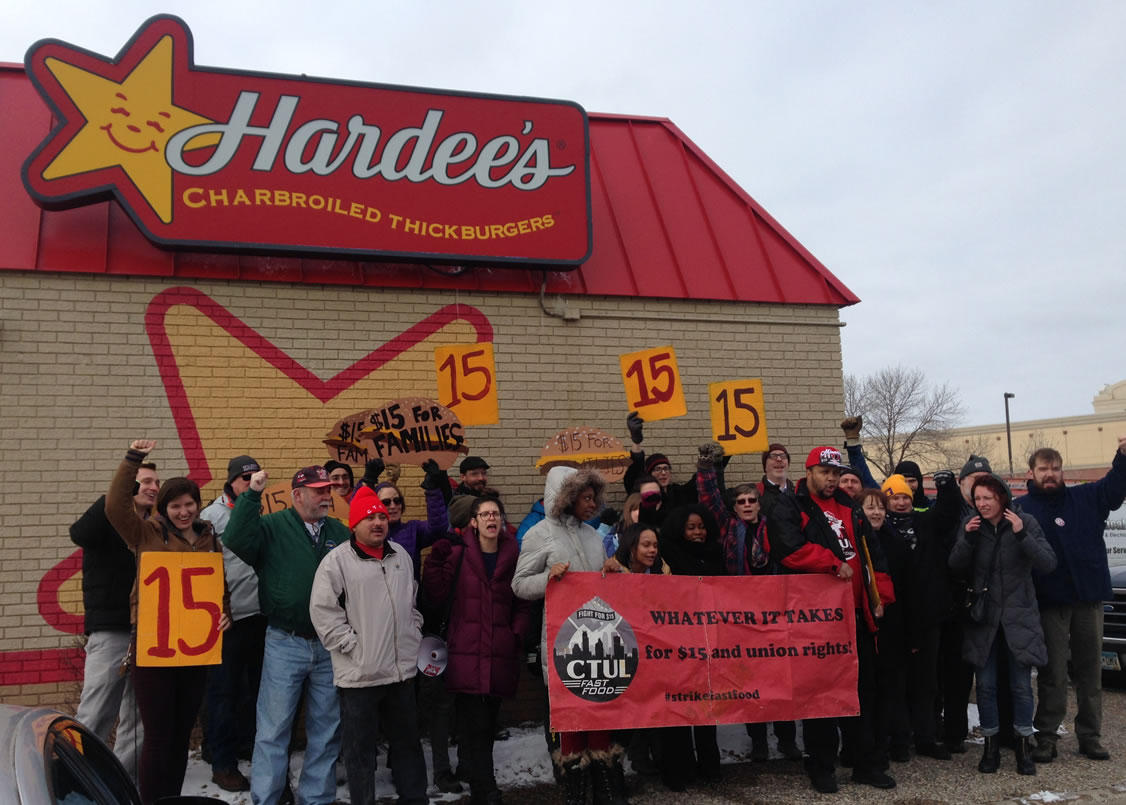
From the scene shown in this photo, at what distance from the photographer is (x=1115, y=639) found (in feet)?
29.2

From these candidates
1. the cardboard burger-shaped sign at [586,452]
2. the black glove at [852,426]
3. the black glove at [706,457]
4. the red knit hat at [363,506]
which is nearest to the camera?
the red knit hat at [363,506]

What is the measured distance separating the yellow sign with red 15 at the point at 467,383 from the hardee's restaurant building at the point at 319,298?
2cm

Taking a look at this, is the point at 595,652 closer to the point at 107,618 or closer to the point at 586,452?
the point at 586,452

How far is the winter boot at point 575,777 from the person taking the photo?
17.8ft

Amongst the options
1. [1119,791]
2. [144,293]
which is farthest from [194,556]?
[1119,791]

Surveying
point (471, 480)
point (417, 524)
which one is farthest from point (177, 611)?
point (471, 480)

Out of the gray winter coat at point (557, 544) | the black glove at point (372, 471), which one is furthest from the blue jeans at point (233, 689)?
the gray winter coat at point (557, 544)

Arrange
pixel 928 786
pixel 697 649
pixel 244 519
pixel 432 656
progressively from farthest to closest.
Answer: pixel 928 786
pixel 697 649
pixel 432 656
pixel 244 519

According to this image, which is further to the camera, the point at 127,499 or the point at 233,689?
the point at 233,689

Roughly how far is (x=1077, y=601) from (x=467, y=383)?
16.0 feet

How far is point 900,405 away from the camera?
4375 centimetres

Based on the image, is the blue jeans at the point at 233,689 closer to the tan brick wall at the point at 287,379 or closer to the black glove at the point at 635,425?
the tan brick wall at the point at 287,379

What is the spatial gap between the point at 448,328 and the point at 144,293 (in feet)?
8.30

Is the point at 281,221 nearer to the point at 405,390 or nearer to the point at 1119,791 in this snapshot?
the point at 405,390
